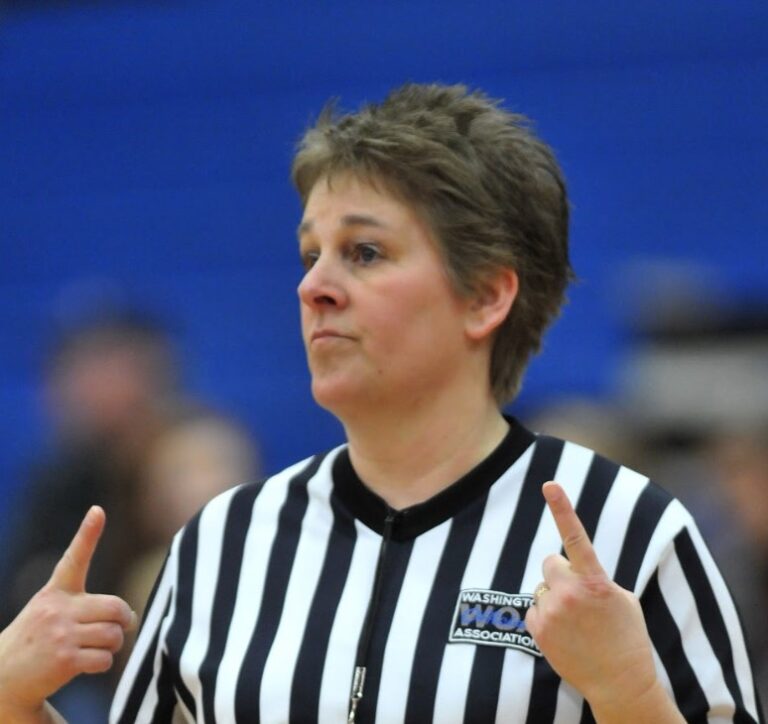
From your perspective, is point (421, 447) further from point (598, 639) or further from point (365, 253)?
point (598, 639)

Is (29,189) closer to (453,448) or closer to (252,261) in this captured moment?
(252,261)

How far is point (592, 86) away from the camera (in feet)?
22.3

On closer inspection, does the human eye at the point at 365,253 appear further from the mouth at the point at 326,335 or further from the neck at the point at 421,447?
the neck at the point at 421,447

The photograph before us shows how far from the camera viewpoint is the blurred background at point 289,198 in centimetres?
531

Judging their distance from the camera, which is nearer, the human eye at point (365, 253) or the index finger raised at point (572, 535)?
the index finger raised at point (572, 535)

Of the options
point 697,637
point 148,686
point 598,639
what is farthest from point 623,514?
point 148,686

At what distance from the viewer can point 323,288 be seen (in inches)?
93.2

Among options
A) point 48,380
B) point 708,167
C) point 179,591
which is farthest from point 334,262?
point 708,167

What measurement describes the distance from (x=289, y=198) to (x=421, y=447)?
471cm

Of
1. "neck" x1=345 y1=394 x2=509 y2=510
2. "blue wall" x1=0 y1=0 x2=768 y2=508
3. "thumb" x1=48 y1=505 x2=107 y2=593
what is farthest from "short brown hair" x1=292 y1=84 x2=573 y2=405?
"blue wall" x1=0 y1=0 x2=768 y2=508

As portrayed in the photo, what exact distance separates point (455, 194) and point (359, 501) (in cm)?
51

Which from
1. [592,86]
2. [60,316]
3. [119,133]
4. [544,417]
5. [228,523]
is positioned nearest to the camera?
[228,523]

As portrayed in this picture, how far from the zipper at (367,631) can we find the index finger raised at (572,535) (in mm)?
390

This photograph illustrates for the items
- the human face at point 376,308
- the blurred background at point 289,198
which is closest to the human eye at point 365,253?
the human face at point 376,308
